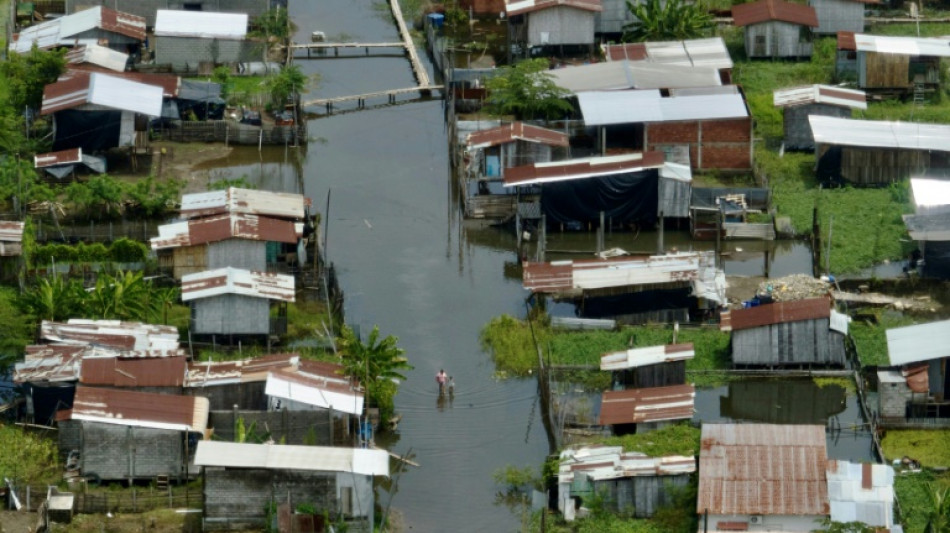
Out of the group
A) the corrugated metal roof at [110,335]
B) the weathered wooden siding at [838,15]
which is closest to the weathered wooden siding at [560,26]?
the weathered wooden siding at [838,15]

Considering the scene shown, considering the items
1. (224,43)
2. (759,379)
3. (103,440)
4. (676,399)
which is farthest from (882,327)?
(224,43)

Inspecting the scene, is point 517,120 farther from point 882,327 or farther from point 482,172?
point 882,327

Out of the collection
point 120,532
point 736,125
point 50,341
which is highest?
point 736,125

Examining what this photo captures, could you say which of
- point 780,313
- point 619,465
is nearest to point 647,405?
point 619,465

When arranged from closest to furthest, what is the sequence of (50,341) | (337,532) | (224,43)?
1. (337,532)
2. (50,341)
3. (224,43)

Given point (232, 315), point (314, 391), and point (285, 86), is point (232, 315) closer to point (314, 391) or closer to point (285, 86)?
point (314, 391)

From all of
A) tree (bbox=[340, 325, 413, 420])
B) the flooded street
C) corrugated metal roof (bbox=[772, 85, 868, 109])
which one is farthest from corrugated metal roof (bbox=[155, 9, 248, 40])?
tree (bbox=[340, 325, 413, 420])
